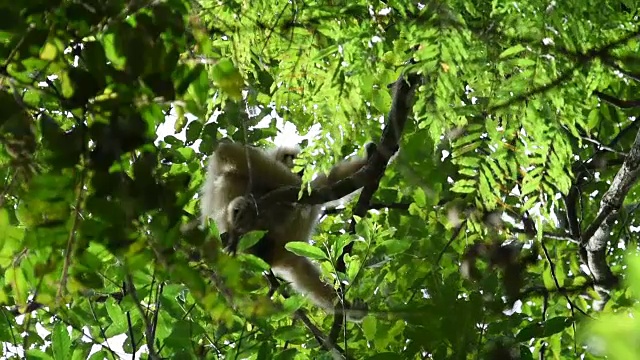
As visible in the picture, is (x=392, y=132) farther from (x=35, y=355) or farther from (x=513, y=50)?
(x=35, y=355)

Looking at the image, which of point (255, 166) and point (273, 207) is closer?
point (273, 207)

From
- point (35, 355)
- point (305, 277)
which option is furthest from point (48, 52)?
point (305, 277)

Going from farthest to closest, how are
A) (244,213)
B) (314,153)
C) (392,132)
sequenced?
(244,213), (392,132), (314,153)

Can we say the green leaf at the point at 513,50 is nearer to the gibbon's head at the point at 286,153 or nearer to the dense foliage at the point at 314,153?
the dense foliage at the point at 314,153

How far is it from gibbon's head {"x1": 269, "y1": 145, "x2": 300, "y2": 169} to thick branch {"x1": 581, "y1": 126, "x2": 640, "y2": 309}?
7.65 ft

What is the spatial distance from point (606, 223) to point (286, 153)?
8.57 ft

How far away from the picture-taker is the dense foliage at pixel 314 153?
118 centimetres

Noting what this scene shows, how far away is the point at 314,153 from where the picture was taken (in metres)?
2.34

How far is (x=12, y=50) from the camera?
123 centimetres

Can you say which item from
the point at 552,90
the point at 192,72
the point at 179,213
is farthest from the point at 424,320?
the point at 552,90

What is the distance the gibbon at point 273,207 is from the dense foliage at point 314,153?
260 millimetres

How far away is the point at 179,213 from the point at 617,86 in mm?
3230

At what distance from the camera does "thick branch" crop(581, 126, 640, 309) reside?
2988 millimetres

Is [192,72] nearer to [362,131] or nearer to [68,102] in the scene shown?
[68,102]
